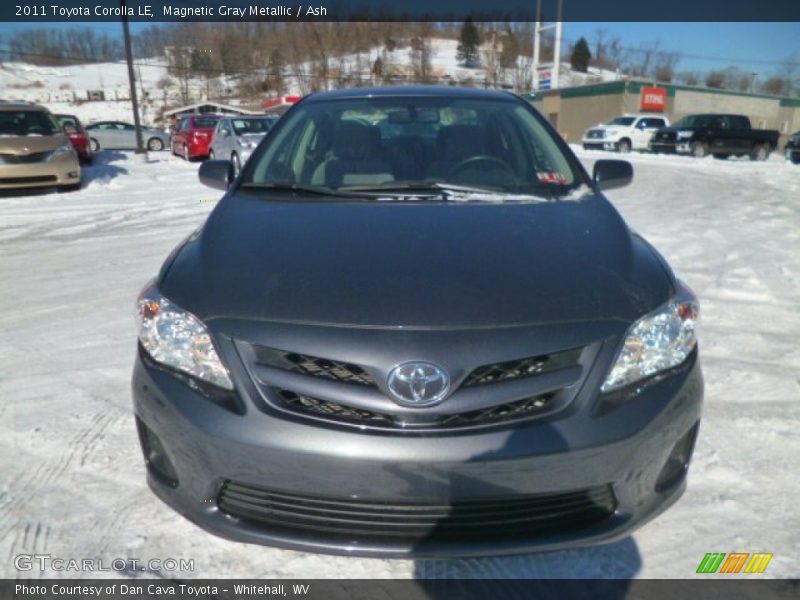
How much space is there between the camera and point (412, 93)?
134 inches

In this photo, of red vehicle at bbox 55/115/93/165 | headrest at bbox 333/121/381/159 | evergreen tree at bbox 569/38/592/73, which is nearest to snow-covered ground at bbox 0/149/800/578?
headrest at bbox 333/121/381/159

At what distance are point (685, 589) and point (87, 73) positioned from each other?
97.7 meters

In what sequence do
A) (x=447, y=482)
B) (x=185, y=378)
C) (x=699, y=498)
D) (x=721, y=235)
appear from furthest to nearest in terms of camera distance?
(x=721, y=235)
(x=699, y=498)
(x=185, y=378)
(x=447, y=482)

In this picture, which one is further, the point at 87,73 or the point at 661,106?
the point at 87,73

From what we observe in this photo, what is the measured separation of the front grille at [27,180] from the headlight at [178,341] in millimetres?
10201

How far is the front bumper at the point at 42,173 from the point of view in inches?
398

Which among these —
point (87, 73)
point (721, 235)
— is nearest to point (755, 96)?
point (721, 235)

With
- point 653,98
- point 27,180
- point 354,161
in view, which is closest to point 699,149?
point 653,98

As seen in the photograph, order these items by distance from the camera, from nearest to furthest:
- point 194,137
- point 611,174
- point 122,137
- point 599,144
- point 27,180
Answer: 1. point 611,174
2. point 27,180
3. point 194,137
4. point 599,144
5. point 122,137

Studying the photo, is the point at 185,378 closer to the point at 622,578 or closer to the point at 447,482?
the point at 447,482

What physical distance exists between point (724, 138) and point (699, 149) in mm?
837

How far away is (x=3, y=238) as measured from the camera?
6.96 metres

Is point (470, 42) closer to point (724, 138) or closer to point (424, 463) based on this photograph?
point (724, 138)

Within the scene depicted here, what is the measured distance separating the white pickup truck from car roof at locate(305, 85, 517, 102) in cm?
2302
